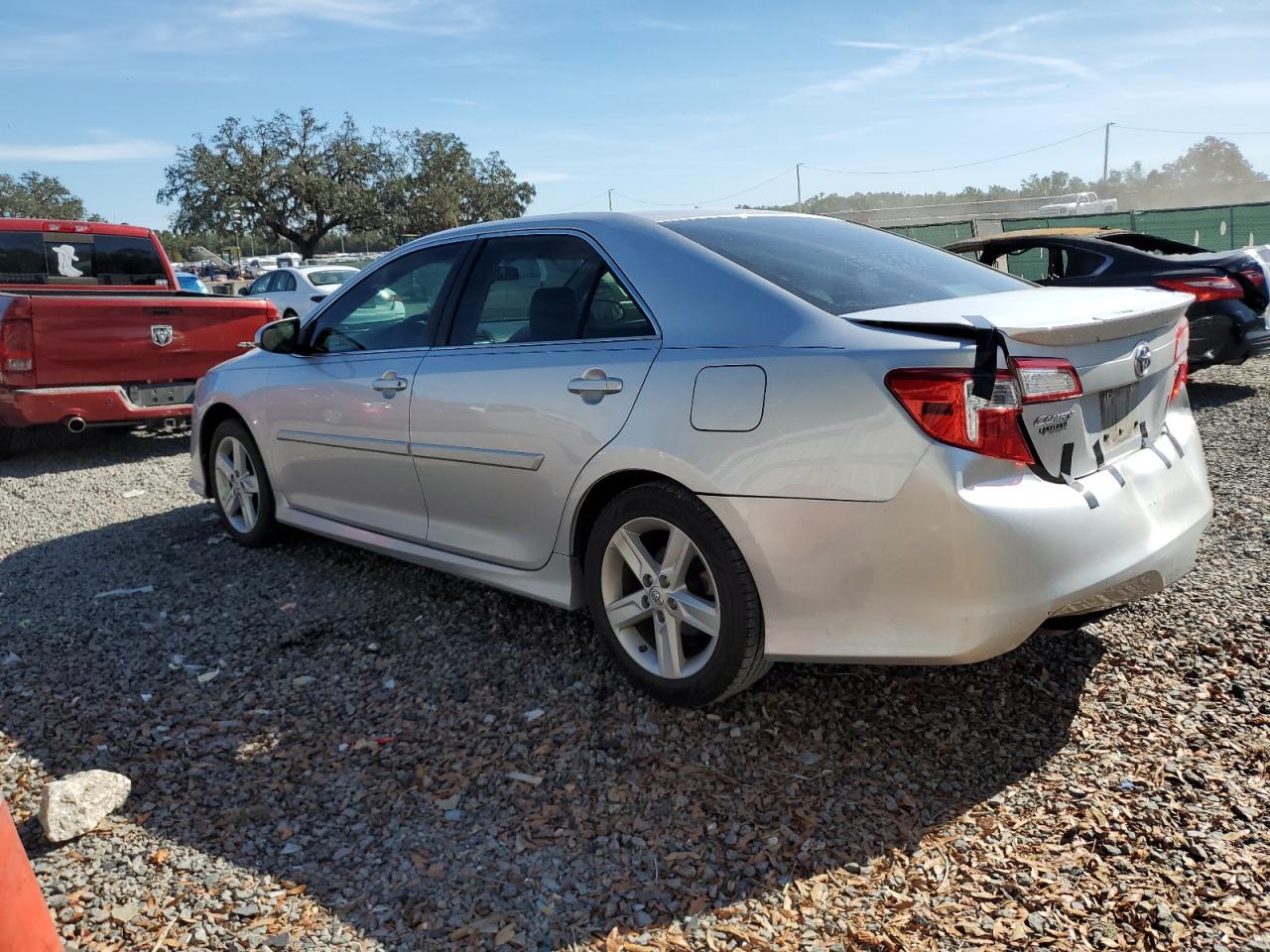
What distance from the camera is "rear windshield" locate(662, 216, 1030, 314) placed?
125 inches

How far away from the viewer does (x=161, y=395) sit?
8047 millimetres

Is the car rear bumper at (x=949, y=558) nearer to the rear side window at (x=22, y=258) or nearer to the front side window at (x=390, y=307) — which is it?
the front side window at (x=390, y=307)

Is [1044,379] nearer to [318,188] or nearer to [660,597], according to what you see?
[660,597]

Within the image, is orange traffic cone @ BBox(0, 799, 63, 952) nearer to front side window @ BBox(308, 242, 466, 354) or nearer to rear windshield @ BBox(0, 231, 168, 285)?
front side window @ BBox(308, 242, 466, 354)

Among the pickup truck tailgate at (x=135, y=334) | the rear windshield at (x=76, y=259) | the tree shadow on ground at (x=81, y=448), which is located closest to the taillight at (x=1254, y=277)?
the pickup truck tailgate at (x=135, y=334)

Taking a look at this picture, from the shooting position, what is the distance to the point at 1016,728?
3.17m

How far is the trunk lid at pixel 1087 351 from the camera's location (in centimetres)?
272

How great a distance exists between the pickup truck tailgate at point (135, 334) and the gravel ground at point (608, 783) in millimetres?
3693

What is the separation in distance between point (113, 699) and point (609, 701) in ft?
5.92

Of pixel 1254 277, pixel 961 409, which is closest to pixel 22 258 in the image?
pixel 961 409

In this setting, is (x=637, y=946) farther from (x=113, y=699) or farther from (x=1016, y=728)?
(x=113, y=699)

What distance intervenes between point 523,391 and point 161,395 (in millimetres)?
5559

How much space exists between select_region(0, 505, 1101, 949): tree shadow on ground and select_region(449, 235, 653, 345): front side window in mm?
1208

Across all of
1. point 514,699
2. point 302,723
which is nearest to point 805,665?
point 514,699
